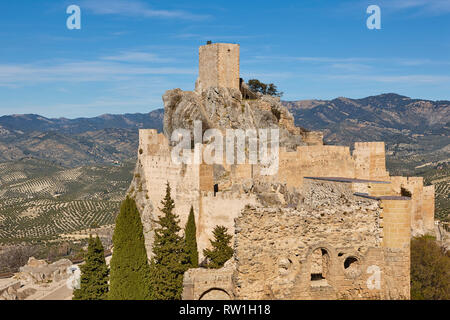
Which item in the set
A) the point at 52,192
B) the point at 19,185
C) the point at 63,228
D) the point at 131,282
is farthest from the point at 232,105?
the point at 19,185

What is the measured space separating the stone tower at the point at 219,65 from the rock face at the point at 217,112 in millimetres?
684

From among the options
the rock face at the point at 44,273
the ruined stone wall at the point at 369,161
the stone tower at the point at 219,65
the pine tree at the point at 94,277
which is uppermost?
the stone tower at the point at 219,65

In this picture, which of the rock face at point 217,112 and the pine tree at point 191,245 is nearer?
the pine tree at point 191,245

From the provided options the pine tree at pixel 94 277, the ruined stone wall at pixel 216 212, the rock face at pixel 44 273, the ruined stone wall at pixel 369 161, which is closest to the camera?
the pine tree at pixel 94 277

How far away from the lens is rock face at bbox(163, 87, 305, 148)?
47.3 metres

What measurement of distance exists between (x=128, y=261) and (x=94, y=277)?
4.71 metres

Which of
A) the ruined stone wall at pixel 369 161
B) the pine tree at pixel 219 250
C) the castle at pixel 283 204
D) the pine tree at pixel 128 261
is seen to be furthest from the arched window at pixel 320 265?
the ruined stone wall at pixel 369 161

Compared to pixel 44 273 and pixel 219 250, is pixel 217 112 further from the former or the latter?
pixel 219 250

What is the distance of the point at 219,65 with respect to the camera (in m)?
48.4

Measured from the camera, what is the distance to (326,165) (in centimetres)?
3144

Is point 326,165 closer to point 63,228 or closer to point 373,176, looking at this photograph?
point 373,176

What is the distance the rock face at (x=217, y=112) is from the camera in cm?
4728

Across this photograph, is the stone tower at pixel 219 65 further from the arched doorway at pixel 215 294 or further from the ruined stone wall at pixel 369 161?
the arched doorway at pixel 215 294

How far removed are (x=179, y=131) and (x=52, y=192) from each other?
466 feet
